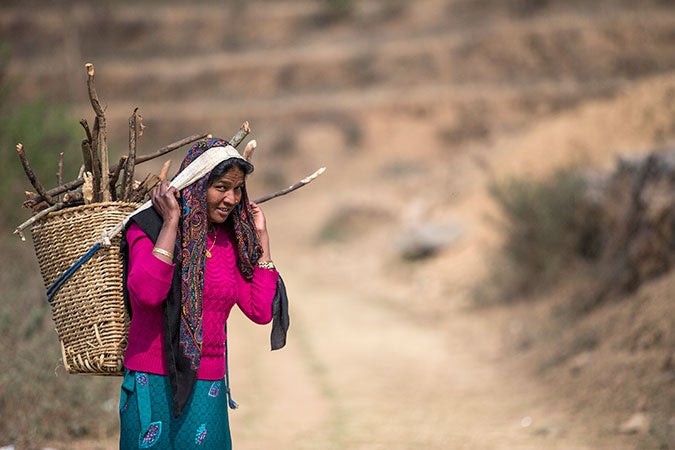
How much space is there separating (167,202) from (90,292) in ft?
1.46

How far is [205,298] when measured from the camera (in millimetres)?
2891

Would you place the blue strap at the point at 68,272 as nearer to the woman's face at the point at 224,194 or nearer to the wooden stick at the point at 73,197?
the wooden stick at the point at 73,197

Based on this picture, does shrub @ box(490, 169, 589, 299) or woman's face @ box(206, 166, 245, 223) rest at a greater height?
shrub @ box(490, 169, 589, 299)

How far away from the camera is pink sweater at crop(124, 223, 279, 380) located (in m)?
2.69

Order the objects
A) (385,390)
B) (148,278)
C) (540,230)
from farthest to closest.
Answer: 1. (540,230)
2. (385,390)
3. (148,278)

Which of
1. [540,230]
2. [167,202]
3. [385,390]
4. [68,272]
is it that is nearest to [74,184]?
[68,272]

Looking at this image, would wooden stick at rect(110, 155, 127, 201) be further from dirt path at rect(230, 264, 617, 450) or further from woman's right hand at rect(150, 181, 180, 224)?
dirt path at rect(230, 264, 617, 450)

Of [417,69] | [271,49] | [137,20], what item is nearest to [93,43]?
[137,20]

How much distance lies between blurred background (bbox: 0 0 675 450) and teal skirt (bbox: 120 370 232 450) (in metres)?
2.01

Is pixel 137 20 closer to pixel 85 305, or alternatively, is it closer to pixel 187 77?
pixel 187 77

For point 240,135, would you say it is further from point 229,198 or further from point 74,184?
point 74,184

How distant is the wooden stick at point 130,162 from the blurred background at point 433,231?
6.76 feet

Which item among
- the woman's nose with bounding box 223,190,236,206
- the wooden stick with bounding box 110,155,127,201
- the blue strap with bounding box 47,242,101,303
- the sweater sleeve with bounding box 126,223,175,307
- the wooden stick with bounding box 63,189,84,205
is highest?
the wooden stick with bounding box 110,155,127,201

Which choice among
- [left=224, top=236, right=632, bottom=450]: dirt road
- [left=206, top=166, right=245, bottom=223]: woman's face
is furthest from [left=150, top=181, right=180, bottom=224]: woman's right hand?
[left=224, top=236, right=632, bottom=450]: dirt road
